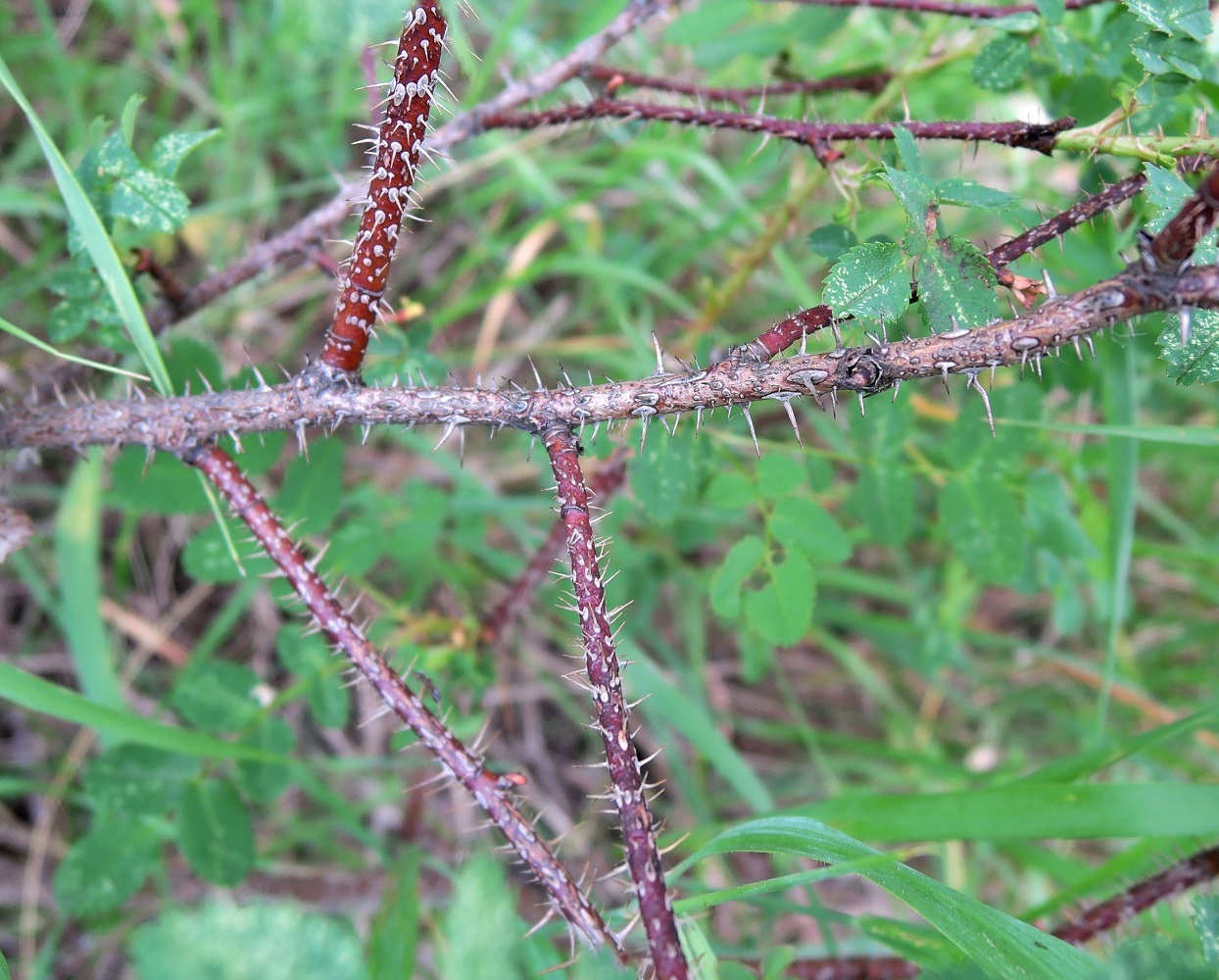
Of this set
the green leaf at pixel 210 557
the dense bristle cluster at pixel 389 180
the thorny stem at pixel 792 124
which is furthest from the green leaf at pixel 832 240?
the green leaf at pixel 210 557

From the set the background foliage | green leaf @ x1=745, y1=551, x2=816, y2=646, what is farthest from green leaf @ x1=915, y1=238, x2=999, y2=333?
green leaf @ x1=745, y1=551, x2=816, y2=646

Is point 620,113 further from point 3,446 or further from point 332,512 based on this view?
point 3,446

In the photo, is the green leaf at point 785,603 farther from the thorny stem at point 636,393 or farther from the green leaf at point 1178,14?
the green leaf at point 1178,14

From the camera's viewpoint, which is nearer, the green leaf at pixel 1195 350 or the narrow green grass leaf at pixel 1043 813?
the green leaf at pixel 1195 350

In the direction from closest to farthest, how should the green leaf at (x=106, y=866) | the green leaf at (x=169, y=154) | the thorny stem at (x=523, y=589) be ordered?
the green leaf at (x=169, y=154) → the green leaf at (x=106, y=866) → the thorny stem at (x=523, y=589)

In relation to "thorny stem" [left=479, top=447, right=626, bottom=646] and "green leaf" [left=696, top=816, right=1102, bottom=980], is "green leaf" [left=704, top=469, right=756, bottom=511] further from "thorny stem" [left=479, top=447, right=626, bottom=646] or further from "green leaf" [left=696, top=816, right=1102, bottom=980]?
"green leaf" [left=696, top=816, right=1102, bottom=980]

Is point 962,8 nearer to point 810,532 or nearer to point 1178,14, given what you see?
point 1178,14
